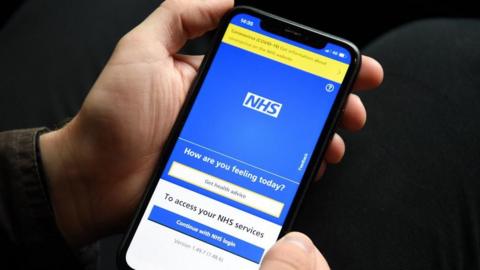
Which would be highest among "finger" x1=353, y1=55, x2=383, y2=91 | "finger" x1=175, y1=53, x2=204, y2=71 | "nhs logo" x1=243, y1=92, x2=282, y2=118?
"finger" x1=353, y1=55, x2=383, y2=91

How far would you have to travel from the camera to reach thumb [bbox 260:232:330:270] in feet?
1.88

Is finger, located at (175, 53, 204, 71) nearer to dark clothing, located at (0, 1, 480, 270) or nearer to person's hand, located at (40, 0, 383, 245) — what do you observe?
person's hand, located at (40, 0, 383, 245)

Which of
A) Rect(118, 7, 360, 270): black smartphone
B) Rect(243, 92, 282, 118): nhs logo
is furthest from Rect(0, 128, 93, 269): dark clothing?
Rect(243, 92, 282, 118): nhs logo

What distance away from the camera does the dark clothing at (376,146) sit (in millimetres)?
765

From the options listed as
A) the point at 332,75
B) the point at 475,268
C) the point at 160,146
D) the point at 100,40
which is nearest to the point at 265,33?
the point at 332,75

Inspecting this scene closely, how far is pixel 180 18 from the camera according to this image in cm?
74

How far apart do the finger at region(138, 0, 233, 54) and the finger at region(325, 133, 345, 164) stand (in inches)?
9.1

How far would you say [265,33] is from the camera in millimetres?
749

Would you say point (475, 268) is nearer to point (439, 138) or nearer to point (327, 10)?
point (439, 138)

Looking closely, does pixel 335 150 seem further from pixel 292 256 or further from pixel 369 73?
pixel 292 256

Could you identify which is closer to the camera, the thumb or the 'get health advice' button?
the thumb

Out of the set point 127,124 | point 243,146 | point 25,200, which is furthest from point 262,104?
point 25,200

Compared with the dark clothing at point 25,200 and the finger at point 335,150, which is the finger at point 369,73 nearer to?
the finger at point 335,150

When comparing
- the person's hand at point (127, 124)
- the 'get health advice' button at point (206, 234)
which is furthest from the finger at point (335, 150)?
the 'get health advice' button at point (206, 234)
